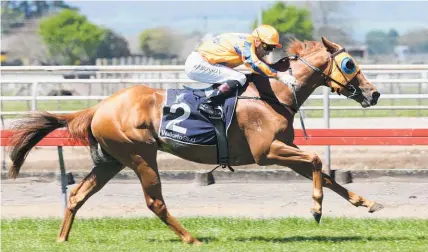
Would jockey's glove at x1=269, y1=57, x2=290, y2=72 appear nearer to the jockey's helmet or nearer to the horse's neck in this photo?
the horse's neck

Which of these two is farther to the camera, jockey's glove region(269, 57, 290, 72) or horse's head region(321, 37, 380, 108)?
jockey's glove region(269, 57, 290, 72)

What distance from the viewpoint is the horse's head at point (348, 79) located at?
845 centimetres

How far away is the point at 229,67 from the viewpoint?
857 cm

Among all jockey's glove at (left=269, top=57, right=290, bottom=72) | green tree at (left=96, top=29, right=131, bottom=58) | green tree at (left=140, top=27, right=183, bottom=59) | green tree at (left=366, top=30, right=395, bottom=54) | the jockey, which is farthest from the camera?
green tree at (left=366, top=30, right=395, bottom=54)

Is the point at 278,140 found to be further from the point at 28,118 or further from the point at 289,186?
the point at 289,186

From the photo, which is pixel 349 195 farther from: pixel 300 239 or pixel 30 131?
pixel 30 131

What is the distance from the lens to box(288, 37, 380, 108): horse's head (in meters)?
8.46

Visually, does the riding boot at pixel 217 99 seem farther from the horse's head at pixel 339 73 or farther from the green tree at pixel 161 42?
the green tree at pixel 161 42

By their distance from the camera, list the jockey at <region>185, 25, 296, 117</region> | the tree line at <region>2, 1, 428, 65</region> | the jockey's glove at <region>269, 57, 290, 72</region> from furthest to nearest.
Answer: the tree line at <region>2, 1, 428, 65</region> < the jockey's glove at <region>269, 57, 290, 72</region> < the jockey at <region>185, 25, 296, 117</region>

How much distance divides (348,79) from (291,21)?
33.0m

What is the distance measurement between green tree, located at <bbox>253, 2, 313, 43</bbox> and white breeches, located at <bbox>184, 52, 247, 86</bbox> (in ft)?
89.6

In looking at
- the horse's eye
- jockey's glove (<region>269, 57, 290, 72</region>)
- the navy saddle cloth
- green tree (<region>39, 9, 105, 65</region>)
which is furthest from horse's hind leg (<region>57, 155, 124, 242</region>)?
green tree (<region>39, 9, 105, 65</region>)

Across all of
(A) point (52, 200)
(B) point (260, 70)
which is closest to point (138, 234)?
(B) point (260, 70)

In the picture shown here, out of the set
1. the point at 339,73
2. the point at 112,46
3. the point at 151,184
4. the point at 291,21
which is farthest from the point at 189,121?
the point at 291,21
